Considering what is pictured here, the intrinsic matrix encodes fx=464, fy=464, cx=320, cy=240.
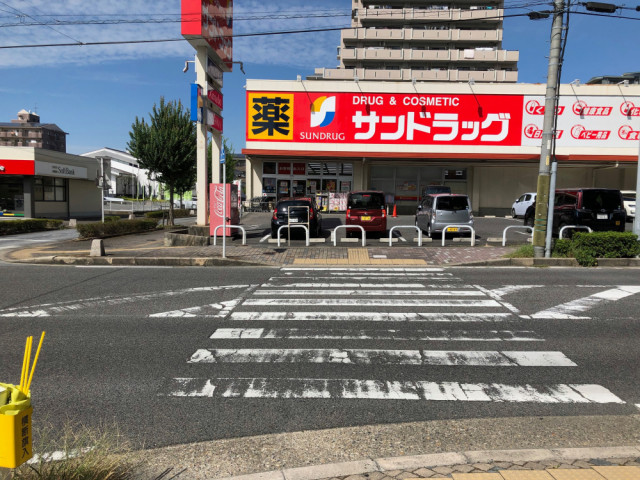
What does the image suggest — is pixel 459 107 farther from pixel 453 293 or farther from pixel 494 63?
pixel 494 63

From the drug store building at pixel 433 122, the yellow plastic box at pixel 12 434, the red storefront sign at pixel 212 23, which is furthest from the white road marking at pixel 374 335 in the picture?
the drug store building at pixel 433 122

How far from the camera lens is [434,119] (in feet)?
103

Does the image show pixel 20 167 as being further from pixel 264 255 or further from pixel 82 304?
pixel 82 304

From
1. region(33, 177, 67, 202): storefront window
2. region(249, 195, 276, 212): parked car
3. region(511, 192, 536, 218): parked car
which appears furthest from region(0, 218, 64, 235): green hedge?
region(511, 192, 536, 218): parked car

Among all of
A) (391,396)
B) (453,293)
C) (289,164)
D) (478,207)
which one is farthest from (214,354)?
(478,207)

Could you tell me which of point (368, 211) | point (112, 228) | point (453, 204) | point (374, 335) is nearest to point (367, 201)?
point (368, 211)

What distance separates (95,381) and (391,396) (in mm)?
2991

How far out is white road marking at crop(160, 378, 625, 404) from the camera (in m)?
4.35

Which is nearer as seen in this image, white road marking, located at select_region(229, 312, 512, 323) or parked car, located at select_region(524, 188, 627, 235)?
white road marking, located at select_region(229, 312, 512, 323)

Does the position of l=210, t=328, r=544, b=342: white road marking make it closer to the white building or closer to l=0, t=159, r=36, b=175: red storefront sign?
l=0, t=159, r=36, b=175: red storefront sign

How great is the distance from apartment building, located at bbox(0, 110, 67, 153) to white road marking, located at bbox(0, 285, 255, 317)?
95.4 metres

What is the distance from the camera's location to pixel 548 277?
35.5ft

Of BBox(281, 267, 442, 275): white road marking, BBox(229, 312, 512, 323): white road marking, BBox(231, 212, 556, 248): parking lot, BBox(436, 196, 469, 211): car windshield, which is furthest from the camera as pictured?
BBox(436, 196, 469, 211): car windshield

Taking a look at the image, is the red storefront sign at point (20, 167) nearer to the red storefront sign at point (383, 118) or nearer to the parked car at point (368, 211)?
the red storefront sign at point (383, 118)
